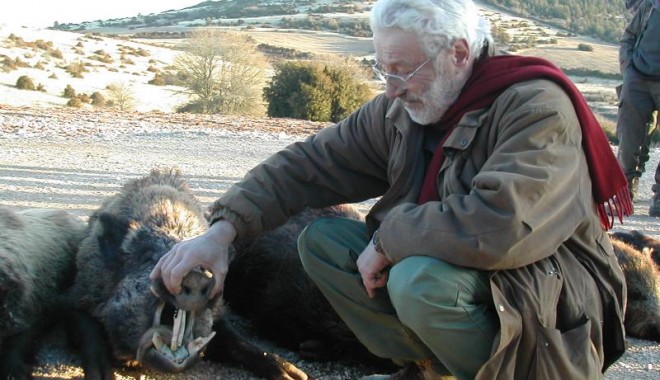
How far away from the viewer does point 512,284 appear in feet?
10.3

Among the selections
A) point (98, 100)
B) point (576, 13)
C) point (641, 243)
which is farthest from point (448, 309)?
point (576, 13)

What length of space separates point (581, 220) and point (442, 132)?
0.77 m

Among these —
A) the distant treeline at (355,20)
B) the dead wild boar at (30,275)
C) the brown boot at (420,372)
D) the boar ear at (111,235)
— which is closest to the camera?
the brown boot at (420,372)

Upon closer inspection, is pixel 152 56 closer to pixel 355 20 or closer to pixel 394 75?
pixel 355 20

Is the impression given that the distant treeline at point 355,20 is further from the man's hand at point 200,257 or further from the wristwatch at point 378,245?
the wristwatch at point 378,245

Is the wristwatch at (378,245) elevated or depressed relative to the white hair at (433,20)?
depressed

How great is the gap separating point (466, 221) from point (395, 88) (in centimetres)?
79

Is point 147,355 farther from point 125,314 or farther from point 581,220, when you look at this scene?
point 581,220

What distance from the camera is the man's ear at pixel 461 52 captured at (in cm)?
344

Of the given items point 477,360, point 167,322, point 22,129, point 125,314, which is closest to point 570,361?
point 477,360

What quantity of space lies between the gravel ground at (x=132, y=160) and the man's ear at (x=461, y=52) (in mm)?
1978

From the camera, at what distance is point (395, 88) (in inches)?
140

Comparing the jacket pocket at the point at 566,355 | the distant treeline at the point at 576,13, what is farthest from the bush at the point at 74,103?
the distant treeline at the point at 576,13

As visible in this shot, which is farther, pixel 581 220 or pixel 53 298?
pixel 53 298
